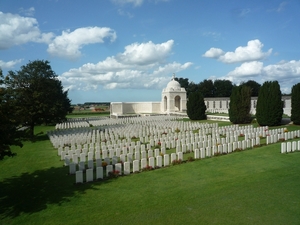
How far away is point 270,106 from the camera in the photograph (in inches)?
847

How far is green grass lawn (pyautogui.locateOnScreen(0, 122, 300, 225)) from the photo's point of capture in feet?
18.4

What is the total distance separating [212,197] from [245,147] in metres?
7.14

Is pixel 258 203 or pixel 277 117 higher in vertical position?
pixel 277 117

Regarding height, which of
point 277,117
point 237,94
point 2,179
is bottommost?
point 2,179

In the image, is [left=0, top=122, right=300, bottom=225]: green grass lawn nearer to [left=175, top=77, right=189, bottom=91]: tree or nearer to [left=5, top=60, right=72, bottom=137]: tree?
[left=5, top=60, right=72, bottom=137]: tree

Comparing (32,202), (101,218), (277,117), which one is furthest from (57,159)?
(277,117)

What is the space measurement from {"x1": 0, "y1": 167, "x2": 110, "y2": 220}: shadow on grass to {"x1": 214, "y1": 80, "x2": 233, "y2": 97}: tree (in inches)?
2465

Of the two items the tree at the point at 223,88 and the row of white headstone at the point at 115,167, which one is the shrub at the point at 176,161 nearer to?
the row of white headstone at the point at 115,167

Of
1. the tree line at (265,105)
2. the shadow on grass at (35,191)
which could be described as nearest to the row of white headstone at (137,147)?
the shadow on grass at (35,191)

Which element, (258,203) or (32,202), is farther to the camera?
(32,202)

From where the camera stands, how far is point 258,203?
20.3ft

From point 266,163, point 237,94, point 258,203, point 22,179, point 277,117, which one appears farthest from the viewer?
point 237,94

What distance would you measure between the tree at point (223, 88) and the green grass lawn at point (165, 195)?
58.9 metres

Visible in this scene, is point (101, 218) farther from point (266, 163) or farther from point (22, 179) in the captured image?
point (266, 163)
